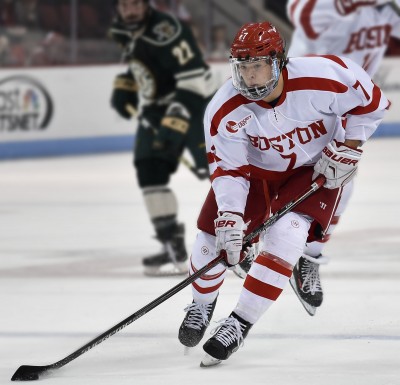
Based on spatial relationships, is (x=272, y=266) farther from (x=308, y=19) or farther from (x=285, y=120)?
(x=308, y=19)

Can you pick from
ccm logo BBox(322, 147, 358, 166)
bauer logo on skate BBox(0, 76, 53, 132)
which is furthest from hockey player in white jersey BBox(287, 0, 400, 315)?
bauer logo on skate BBox(0, 76, 53, 132)

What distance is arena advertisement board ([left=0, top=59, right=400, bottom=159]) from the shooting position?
→ 9945mm

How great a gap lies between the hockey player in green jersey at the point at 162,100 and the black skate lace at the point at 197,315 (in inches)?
52.3

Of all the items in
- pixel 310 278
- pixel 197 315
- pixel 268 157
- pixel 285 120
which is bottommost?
pixel 310 278

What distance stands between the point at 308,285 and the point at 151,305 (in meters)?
0.82

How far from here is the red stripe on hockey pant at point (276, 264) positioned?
3.27 meters

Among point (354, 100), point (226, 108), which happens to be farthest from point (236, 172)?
point (354, 100)

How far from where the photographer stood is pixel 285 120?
135 inches

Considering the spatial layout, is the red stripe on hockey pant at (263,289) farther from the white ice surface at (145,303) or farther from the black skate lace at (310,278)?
the black skate lace at (310,278)

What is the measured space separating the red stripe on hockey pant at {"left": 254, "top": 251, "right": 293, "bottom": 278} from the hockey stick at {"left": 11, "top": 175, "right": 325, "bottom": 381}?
152 mm

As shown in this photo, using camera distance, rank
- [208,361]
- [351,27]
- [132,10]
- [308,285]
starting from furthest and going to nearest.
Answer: [351,27] < [132,10] < [308,285] < [208,361]

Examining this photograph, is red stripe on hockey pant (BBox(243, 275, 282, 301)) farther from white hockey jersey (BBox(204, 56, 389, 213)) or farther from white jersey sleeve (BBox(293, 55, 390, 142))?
white jersey sleeve (BBox(293, 55, 390, 142))

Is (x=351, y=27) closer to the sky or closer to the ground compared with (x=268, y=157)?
closer to the ground

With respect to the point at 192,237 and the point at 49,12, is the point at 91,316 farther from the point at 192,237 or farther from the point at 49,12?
the point at 49,12
